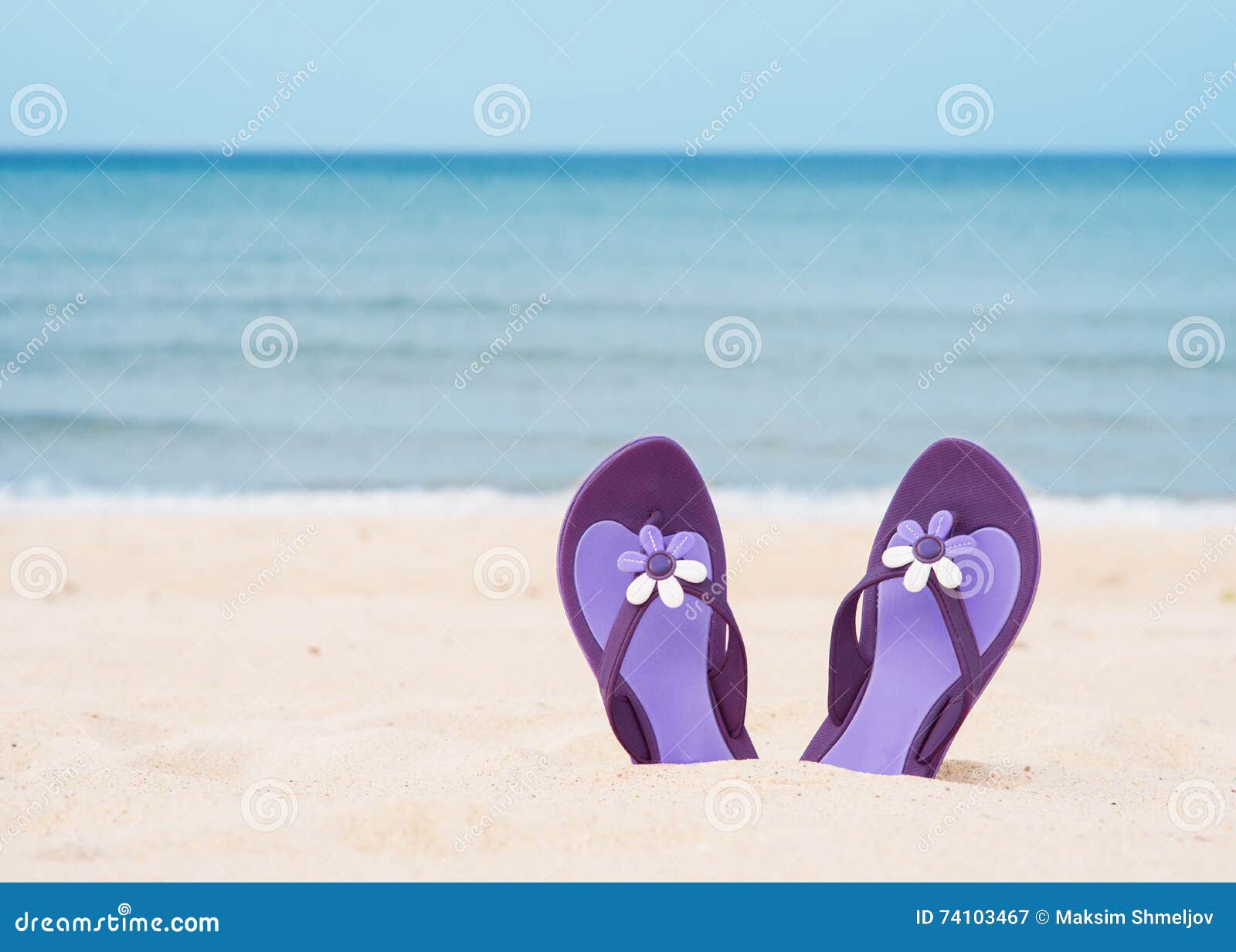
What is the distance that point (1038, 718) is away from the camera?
2.57 meters

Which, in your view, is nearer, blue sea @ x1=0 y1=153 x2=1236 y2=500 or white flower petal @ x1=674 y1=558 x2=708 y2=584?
white flower petal @ x1=674 y1=558 x2=708 y2=584

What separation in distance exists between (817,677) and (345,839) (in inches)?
62.8

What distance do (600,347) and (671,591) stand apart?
22.6 ft

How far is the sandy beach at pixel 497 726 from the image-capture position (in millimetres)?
1685

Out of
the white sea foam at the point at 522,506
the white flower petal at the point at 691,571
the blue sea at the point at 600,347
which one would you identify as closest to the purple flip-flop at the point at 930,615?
the white flower petal at the point at 691,571

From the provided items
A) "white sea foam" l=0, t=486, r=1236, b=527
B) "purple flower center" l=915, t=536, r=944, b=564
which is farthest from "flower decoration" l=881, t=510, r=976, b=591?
"white sea foam" l=0, t=486, r=1236, b=527

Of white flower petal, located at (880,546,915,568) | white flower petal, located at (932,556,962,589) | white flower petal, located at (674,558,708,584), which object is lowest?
white flower petal, located at (932,556,962,589)

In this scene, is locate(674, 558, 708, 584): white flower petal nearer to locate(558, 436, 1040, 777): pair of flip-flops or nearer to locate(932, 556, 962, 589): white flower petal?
locate(558, 436, 1040, 777): pair of flip-flops

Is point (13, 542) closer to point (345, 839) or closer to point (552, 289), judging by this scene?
point (345, 839)

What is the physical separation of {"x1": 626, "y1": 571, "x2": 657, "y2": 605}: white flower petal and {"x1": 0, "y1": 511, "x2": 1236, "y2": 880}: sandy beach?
336mm

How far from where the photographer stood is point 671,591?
2359 millimetres

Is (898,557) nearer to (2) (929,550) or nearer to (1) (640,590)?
(2) (929,550)

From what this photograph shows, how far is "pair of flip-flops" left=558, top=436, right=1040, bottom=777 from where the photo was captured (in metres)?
2.33
